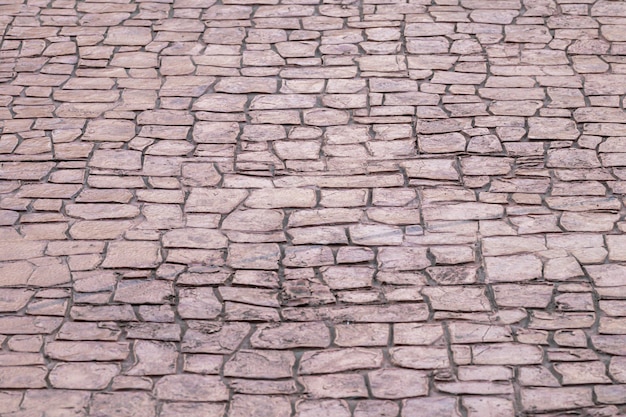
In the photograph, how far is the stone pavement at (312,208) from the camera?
5.52 metres

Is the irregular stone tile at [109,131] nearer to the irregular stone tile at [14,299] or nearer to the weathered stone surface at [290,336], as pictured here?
the irregular stone tile at [14,299]

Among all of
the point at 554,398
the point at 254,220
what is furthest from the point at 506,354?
the point at 254,220

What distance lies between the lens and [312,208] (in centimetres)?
680

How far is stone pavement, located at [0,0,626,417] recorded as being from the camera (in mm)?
5516

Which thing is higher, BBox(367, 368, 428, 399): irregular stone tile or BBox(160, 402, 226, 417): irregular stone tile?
BBox(160, 402, 226, 417): irregular stone tile

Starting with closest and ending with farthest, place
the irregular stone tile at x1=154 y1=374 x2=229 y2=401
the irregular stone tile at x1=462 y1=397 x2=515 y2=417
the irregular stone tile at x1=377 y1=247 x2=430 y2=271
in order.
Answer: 1. the irregular stone tile at x1=462 y1=397 x2=515 y2=417
2. the irregular stone tile at x1=154 y1=374 x2=229 y2=401
3. the irregular stone tile at x1=377 y1=247 x2=430 y2=271

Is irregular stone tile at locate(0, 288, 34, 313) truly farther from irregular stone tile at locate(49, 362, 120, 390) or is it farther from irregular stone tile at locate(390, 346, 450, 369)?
irregular stone tile at locate(390, 346, 450, 369)

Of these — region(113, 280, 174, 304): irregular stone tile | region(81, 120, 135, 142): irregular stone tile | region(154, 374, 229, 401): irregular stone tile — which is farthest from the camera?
region(81, 120, 135, 142): irregular stone tile

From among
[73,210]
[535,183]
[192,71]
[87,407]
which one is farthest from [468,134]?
[87,407]

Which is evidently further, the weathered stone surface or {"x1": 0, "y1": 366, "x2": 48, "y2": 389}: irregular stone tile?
the weathered stone surface

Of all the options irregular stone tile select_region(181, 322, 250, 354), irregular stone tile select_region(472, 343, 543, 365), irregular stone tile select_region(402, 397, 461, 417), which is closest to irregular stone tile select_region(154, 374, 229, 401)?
irregular stone tile select_region(181, 322, 250, 354)

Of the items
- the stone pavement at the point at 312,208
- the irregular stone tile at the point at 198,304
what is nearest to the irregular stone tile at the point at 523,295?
the stone pavement at the point at 312,208

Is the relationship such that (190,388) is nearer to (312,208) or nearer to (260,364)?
(260,364)

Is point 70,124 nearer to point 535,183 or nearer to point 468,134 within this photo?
point 468,134
